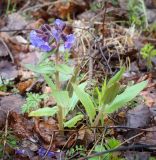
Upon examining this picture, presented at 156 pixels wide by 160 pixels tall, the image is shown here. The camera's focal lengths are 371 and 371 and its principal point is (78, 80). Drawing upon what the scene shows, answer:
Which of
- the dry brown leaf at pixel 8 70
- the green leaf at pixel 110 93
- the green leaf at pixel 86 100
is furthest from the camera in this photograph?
the dry brown leaf at pixel 8 70

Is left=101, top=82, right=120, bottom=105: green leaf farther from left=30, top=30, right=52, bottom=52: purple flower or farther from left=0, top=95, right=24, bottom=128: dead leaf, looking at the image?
left=0, top=95, right=24, bottom=128: dead leaf

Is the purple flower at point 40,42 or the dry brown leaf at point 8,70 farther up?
the purple flower at point 40,42

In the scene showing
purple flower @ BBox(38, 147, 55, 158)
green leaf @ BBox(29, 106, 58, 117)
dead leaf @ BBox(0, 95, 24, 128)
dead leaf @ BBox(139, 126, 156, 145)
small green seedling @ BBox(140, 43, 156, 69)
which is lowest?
purple flower @ BBox(38, 147, 55, 158)

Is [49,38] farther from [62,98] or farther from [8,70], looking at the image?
[8,70]

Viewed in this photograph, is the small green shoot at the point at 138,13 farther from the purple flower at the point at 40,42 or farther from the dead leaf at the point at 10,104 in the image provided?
the purple flower at the point at 40,42

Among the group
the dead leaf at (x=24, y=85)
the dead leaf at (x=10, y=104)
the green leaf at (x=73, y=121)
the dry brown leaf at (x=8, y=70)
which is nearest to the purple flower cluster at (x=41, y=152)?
the green leaf at (x=73, y=121)

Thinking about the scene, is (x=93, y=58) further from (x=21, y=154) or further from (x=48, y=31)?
(x=21, y=154)

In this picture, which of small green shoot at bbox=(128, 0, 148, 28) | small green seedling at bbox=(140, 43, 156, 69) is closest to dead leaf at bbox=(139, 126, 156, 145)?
small green seedling at bbox=(140, 43, 156, 69)

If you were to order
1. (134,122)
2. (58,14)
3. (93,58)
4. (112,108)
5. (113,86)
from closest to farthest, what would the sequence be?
(113,86) → (112,108) → (134,122) → (93,58) → (58,14)

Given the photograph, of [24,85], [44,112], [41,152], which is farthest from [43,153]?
[24,85]

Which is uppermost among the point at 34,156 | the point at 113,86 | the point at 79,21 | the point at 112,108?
the point at 79,21

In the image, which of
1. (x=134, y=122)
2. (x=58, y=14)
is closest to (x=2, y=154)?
(x=134, y=122)
